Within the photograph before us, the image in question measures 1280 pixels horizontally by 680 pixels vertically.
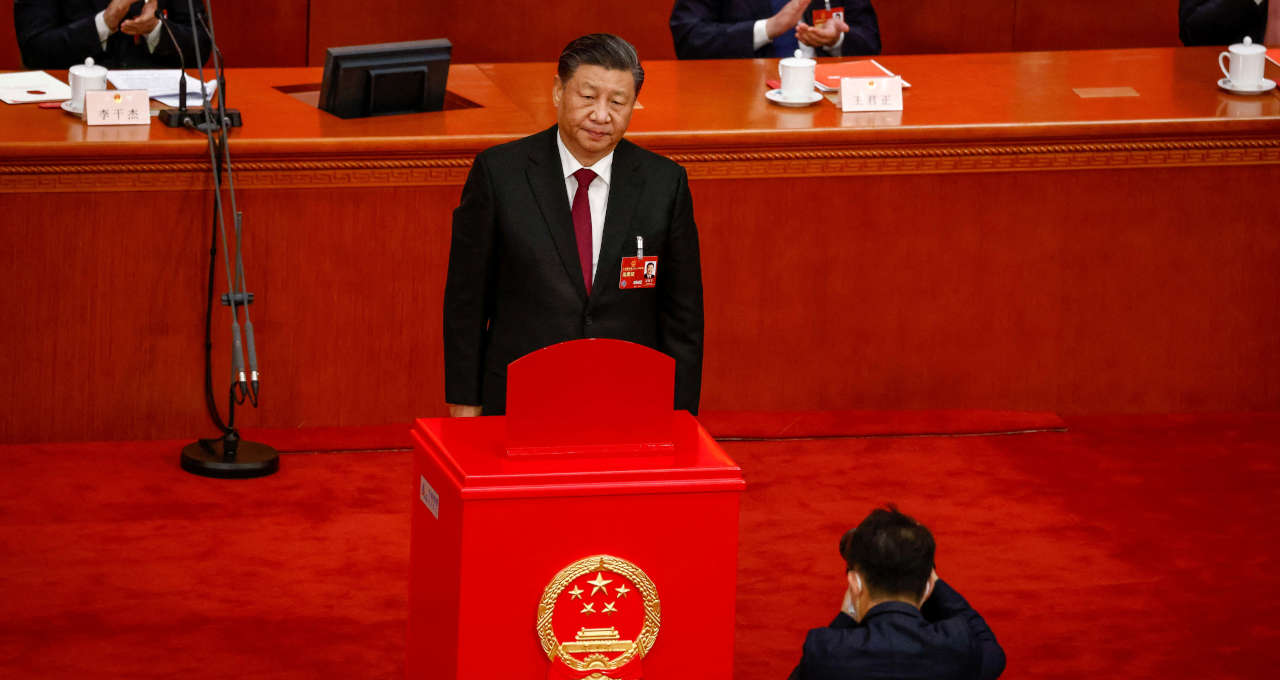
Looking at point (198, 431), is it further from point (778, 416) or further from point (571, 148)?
point (571, 148)

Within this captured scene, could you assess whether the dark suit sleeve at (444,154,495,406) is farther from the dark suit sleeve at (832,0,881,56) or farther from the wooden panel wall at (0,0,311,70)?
the wooden panel wall at (0,0,311,70)

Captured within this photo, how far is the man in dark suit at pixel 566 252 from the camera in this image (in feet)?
9.06

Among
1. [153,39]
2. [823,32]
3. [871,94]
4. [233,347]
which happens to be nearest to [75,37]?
[153,39]

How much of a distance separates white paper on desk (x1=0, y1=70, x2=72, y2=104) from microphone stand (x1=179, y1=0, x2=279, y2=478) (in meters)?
0.46

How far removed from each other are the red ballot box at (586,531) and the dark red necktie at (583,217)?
0.65 m

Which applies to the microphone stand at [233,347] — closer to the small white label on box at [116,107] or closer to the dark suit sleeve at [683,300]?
the small white label on box at [116,107]

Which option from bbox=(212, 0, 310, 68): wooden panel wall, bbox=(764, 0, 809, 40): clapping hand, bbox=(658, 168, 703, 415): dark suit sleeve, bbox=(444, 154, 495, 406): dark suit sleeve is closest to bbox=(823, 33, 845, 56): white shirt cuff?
bbox=(764, 0, 809, 40): clapping hand

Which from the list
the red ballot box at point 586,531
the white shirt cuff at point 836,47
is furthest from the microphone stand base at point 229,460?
the white shirt cuff at point 836,47

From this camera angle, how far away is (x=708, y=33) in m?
5.36

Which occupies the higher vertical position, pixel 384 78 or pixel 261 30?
pixel 384 78

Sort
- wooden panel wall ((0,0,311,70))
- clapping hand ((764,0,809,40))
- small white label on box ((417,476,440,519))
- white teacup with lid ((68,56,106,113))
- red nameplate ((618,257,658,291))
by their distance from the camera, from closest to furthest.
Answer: small white label on box ((417,476,440,519)), red nameplate ((618,257,658,291)), white teacup with lid ((68,56,106,113)), clapping hand ((764,0,809,40)), wooden panel wall ((0,0,311,70))

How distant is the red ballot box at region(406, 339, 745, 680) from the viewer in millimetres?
2119

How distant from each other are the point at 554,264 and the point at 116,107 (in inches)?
69.8

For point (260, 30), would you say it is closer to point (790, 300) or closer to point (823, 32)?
point (823, 32)
